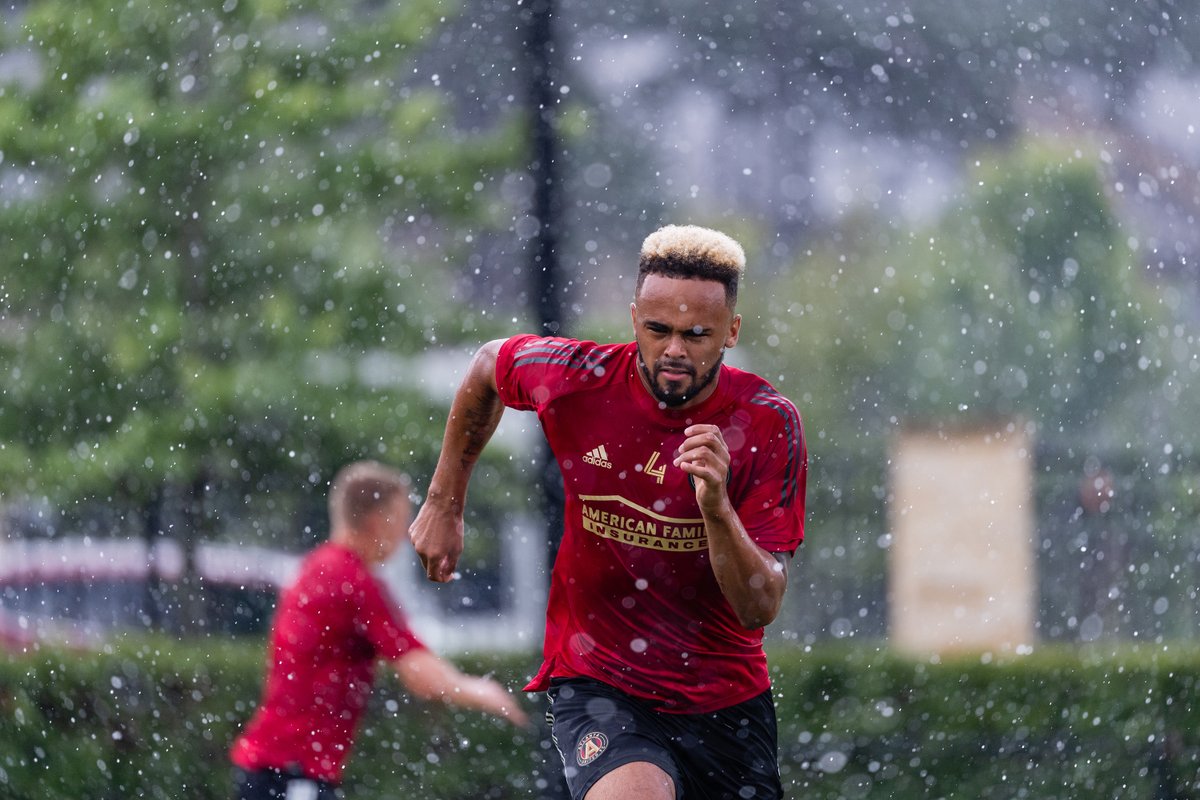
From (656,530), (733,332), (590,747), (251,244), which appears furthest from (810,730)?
(733,332)

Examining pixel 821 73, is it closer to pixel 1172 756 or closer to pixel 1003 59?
pixel 1003 59

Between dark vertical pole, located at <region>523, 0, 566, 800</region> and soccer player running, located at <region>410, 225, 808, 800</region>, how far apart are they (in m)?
2.33

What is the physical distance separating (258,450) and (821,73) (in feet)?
8.30

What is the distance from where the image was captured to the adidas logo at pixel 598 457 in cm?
236

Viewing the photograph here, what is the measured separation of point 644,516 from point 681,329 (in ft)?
1.13

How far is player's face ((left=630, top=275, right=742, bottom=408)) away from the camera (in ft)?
7.13

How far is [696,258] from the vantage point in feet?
7.19

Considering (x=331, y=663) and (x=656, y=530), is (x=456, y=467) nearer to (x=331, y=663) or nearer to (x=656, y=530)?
(x=656, y=530)

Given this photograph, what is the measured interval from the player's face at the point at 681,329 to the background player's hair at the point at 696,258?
1 cm

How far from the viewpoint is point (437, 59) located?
5.24 meters

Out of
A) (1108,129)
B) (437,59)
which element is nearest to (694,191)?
(437,59)

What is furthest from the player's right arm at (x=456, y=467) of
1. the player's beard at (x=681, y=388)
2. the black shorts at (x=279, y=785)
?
the black shorts at (x=279, y=785)

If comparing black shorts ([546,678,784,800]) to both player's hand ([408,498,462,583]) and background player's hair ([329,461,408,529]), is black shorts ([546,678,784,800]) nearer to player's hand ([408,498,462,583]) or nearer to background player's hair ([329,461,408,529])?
player's hand ([408,498,462,583])

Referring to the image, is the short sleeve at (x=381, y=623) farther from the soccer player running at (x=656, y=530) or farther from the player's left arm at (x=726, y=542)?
the player's left arm at (x=726, y=542)
